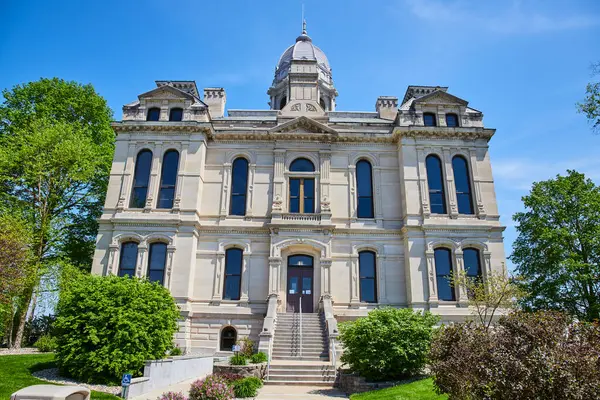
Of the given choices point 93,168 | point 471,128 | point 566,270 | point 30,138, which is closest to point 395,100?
point 471,128

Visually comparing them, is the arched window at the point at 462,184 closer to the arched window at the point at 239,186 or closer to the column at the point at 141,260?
the arched window at the point at 239,186

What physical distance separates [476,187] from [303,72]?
1334 centimetres

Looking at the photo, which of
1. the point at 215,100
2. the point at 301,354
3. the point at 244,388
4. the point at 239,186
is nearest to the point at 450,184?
the point at 239,186

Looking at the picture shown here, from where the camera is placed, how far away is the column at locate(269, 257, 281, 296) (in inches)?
876

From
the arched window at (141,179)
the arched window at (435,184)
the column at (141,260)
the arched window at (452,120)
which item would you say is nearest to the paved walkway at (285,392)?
the column at (141,260)

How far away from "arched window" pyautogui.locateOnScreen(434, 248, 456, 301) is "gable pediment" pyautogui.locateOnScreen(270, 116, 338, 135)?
9557 mm

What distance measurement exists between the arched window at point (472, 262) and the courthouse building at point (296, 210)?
6cm

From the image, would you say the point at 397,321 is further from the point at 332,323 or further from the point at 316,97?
the point at 316,97

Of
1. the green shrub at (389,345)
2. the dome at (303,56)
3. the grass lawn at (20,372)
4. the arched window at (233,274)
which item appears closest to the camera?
the grass lawn at (20,372)

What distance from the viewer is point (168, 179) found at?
2455 centimetres

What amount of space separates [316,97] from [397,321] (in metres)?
16.5

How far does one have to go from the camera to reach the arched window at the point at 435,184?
2419 centimetres

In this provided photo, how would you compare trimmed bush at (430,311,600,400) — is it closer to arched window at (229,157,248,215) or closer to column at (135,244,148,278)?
arched window at (229,157,248,215)

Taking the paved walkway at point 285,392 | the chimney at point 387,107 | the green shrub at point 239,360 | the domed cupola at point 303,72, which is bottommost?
the paved walkway at point 285,392
